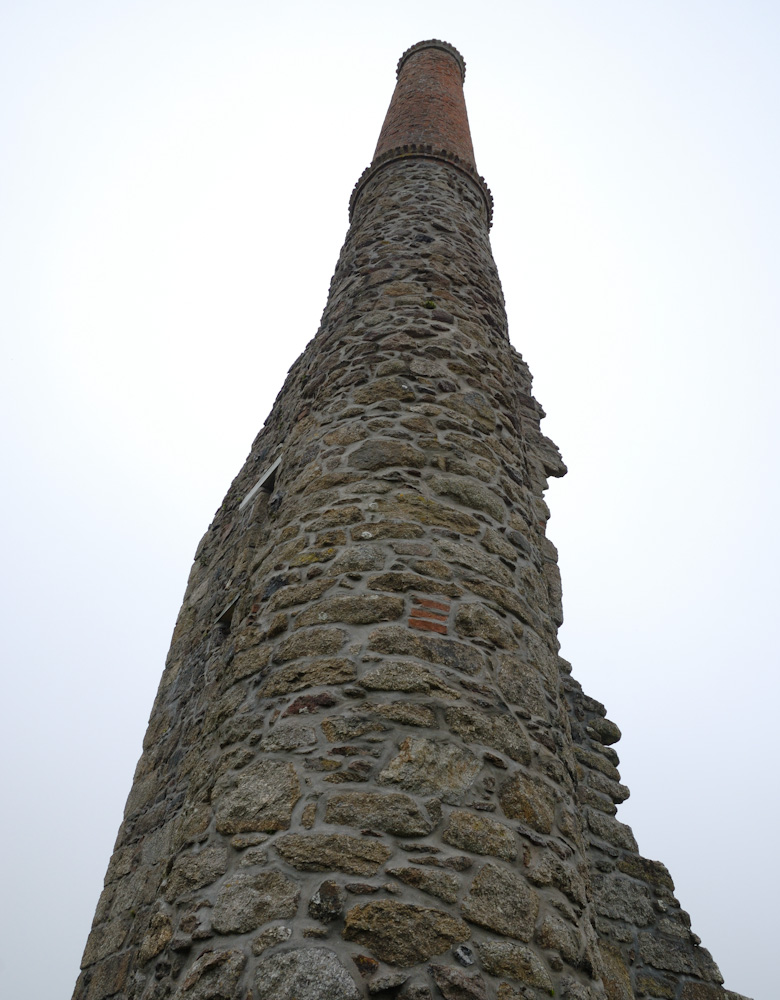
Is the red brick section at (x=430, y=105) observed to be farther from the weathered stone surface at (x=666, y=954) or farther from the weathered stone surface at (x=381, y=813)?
the weathered stone surface at (x=666, y=954)

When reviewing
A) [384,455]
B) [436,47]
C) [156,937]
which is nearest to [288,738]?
[156,937]

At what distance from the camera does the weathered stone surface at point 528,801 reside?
2.81 m

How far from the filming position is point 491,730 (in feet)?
9.69

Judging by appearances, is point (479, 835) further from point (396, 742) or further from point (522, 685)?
point (522, 685)

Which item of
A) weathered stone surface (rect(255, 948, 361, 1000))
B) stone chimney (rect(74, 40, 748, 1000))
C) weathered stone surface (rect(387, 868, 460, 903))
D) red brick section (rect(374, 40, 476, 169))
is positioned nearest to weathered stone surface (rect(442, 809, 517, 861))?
stone chimney (rect(74, 40, 748, 1000))

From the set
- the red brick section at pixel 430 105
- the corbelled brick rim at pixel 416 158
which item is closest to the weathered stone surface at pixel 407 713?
the corbelled brick rim at pixel 416 158

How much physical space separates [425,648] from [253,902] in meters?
1.07

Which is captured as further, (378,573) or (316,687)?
(378,573)

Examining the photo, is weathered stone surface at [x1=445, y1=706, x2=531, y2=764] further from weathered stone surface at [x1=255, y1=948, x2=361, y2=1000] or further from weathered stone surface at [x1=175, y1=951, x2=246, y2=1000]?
weathered stone surface at [x1=175, y1=951, x2=246, y2=1000]

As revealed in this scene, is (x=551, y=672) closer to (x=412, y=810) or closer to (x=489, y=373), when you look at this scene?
(x=412, y=810)

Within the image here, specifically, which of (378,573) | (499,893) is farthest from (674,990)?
(378,573)

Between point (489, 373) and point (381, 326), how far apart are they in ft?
2.30

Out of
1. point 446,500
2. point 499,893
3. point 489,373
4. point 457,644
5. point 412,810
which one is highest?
point 489,373

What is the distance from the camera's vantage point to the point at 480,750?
2863mm
